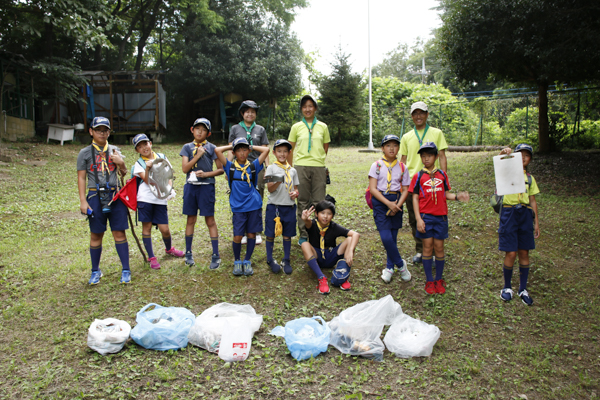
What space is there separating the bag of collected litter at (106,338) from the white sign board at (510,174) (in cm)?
382

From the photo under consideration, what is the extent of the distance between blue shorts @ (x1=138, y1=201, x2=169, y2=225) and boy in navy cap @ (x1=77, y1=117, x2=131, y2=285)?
269mm

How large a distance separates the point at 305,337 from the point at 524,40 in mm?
8115

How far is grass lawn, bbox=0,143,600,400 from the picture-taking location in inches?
125

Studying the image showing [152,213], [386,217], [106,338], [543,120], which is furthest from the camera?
[543,120]

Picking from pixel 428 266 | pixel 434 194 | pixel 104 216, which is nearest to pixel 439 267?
pixel 428 266

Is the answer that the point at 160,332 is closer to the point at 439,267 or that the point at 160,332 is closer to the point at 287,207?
the point at 287,207

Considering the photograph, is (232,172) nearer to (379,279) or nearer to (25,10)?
(379,279)

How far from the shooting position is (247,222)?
15.8 feet

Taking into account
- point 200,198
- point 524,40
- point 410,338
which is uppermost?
point 524,40

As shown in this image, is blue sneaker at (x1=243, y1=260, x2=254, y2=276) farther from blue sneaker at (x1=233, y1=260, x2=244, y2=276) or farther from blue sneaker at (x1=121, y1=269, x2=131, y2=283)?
blue sneaker at (x1=121, y1=269, x2=131, y2=283)

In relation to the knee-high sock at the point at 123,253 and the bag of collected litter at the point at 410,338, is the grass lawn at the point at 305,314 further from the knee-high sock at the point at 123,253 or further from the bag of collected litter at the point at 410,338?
the knee-high sock at the point at 123,253

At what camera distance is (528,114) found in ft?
50.5

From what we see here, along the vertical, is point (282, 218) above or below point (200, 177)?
below

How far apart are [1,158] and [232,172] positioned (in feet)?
33.5
